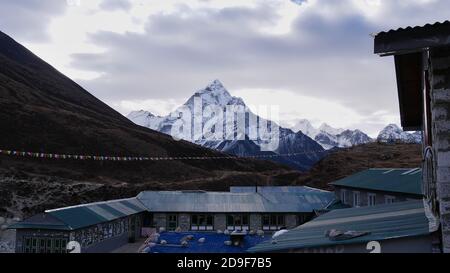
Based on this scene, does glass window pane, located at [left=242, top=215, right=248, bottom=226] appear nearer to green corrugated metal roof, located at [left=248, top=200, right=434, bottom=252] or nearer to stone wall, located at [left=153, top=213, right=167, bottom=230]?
stone wall, located at [left=153, top=213, right=167, bottom=230]

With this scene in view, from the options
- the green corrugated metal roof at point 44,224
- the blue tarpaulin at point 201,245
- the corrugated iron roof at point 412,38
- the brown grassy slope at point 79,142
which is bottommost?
the blue tarpaulin at point 201,245

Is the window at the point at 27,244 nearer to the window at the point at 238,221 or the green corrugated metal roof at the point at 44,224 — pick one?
the green corrugated metal roof at the point at 44,224

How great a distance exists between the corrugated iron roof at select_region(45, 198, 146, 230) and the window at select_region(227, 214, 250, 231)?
941 cm

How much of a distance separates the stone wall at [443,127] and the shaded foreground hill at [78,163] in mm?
57240

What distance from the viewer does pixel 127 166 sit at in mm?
91312

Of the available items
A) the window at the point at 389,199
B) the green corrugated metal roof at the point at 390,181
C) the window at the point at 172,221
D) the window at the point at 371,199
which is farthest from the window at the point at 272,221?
the window at the point at 389,199

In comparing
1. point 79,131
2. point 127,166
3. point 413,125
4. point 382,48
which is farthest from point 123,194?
point 382,48

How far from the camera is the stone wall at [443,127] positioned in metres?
7.52

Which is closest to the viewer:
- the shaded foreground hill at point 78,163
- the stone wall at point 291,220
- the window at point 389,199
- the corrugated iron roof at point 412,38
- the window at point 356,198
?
the corrugated iron roof at point 412,38

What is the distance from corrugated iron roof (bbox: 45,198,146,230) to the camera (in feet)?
95.8

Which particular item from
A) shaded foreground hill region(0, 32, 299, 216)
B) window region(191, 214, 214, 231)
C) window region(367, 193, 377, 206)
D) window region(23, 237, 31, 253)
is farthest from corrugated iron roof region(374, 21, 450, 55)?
shaded foreground hill region(0, 32, 299, 216)

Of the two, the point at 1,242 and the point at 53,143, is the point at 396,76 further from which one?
the point at 53,143

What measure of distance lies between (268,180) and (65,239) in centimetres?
6292

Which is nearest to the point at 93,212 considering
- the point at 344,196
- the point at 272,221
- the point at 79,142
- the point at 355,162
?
the point at 272,221
